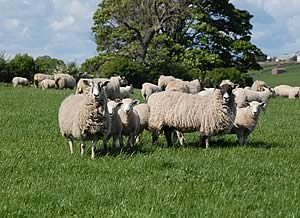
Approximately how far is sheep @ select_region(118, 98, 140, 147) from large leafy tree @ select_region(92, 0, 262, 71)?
32699 mm

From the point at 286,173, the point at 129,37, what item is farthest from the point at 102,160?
the point at 129,37

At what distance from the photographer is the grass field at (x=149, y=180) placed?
657cm

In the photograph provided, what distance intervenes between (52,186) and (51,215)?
4.41 ft

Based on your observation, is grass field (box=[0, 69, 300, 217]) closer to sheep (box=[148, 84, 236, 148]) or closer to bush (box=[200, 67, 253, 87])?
sheep (box=[148, 84, 236, 148])

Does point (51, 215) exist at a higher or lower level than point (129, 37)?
lower

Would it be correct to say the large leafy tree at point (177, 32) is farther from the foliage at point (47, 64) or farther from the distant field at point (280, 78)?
the distant field at point (280, 78)

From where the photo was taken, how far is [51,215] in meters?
6.25

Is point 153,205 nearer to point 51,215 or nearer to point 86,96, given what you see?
point 51,215

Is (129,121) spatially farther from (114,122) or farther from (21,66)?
(21,66)

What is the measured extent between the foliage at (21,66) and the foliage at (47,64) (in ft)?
3.80

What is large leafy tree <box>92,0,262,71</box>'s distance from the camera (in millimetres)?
45406

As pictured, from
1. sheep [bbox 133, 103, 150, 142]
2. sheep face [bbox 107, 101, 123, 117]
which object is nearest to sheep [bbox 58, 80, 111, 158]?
sheep face [bbox 107, 101, 123, 117]

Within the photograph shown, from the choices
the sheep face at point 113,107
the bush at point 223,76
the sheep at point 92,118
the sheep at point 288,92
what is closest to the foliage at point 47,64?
the bush at point 223,76

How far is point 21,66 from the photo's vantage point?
151 ft
